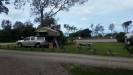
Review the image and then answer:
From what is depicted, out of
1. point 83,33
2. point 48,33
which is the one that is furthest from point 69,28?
point 48,33

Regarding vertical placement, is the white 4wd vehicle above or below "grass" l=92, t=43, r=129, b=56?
above

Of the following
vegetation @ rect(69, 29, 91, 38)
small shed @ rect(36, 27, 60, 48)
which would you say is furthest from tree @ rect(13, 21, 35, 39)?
vegetation @ rect(69, 29, 91, 38)

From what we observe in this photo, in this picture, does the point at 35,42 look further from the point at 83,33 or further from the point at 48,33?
the point at 83,33

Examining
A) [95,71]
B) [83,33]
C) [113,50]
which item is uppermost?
[83,33]

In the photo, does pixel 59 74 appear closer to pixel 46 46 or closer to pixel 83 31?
pixel 46 46

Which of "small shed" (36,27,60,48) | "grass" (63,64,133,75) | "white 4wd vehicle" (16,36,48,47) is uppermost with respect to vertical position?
"small shed" (36,27,60,48)

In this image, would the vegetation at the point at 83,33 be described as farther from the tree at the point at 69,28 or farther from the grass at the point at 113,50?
the grass at the point at 113,50

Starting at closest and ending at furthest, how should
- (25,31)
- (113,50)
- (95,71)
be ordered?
1. (95,71)
2. (113,50)
3. (25,31)

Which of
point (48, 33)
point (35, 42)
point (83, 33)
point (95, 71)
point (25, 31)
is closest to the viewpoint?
point (95, 71)

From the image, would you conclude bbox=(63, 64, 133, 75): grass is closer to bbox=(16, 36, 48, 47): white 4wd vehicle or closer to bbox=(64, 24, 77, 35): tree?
bbox=(16, 36, 48, 47): white 4wd vehicle

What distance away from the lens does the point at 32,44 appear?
5028 centimetres

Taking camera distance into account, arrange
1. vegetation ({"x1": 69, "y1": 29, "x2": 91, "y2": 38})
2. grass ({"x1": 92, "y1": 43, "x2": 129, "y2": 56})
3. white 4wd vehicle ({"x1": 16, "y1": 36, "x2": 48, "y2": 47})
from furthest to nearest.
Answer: vegetation ({"x1": 69, "y1": 29, "x2": 91, "y2": 38}), white 4wd vehicle ({"x1": 16, "y1": 36, "x2": 48, "y2": 47}), grass ({"x1": 92, "y1": 43, "x2": 129, "y2": 56})

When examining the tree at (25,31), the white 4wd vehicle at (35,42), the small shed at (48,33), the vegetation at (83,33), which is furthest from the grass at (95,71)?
the vegetation at (83,33)

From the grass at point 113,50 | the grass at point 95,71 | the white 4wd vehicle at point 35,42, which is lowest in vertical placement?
the grass at point 95,71
